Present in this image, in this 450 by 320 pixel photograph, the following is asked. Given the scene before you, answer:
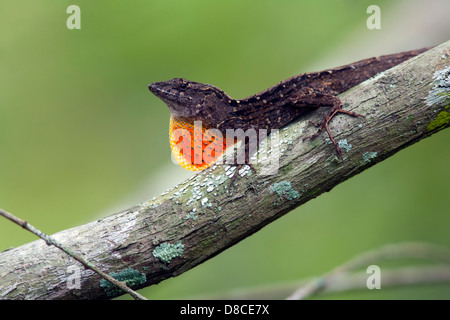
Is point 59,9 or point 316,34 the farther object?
point 316,34

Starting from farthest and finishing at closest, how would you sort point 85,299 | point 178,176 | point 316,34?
point 316,34, point 178,176, point 85,299

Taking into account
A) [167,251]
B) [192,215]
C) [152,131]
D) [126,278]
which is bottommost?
[126,278]

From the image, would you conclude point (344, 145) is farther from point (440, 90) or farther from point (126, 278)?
point (126, 278)

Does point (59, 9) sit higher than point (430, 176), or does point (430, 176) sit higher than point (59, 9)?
point (59, 9)

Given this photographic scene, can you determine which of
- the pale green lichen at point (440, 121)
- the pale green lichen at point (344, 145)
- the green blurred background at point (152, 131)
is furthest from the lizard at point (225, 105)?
the green blurred background at point (152, 131)

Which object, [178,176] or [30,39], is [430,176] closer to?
[178,176]

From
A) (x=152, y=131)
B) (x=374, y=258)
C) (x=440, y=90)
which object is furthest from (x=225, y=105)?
(x=152, y=131)

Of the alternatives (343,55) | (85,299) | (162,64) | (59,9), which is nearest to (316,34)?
(343,55)

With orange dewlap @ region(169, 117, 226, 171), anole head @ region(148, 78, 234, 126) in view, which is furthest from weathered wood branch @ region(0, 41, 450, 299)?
anole head @ region(148, 78, 234, 126)
